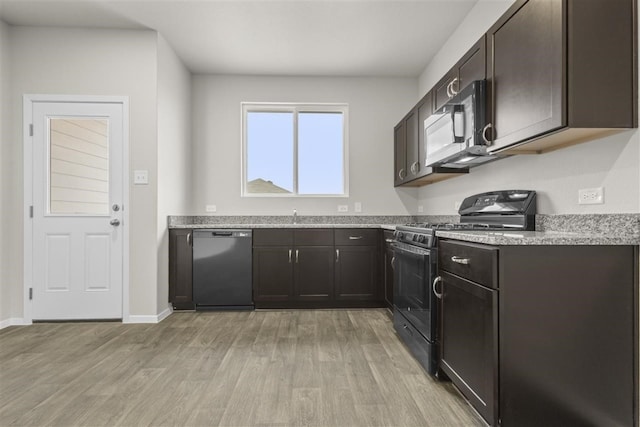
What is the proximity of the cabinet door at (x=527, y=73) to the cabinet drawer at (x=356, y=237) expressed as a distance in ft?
6.35

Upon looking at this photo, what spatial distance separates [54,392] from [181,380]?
0.68 meters

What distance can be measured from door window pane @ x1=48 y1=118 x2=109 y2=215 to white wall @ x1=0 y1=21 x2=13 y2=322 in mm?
344

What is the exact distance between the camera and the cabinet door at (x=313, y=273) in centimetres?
379

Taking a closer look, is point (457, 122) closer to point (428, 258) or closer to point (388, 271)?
point (428, 258)

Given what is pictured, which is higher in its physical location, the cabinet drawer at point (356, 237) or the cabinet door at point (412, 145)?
the cabinet door at point (412, 145)

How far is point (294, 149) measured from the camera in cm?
455

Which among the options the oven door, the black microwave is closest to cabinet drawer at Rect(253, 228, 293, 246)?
the oven door

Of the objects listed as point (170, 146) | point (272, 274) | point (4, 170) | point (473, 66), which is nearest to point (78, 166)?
point (4, 170)

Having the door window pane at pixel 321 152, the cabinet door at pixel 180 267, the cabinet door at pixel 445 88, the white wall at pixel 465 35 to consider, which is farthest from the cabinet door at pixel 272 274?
the white wall at pixel 465 35

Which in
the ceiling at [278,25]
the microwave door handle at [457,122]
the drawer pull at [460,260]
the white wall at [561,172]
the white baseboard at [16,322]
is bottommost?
the white baseboard at [16,322]

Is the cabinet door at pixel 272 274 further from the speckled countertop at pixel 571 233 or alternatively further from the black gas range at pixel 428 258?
the speckled countertop at pixel 571 233

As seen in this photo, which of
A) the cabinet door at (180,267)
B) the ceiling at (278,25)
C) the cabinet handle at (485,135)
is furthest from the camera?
the cabinet door at (180,267)

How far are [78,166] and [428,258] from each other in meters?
3.33

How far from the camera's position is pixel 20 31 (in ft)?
11.0
